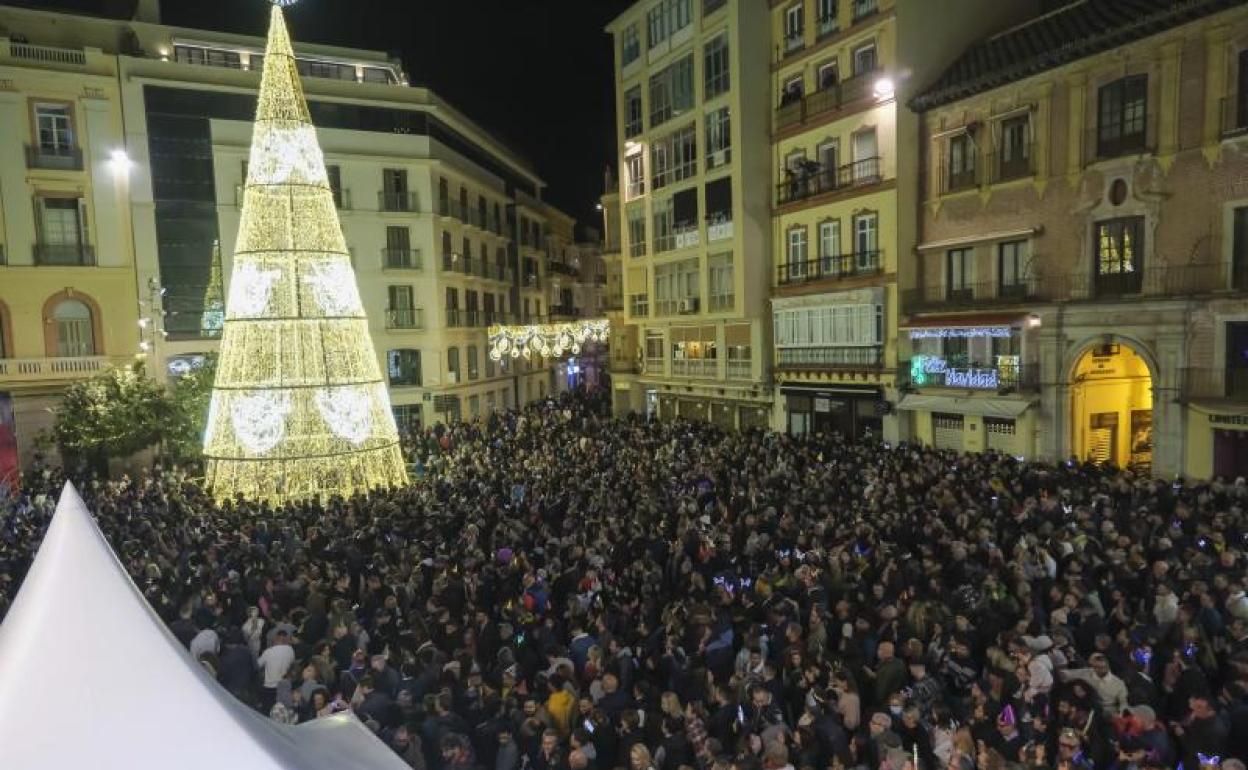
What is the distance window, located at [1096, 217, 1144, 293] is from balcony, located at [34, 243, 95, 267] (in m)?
33.5

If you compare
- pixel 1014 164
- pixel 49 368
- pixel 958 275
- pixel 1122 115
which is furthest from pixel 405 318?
pixel 1122 115

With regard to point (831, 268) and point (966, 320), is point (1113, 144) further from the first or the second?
point (831, 268)

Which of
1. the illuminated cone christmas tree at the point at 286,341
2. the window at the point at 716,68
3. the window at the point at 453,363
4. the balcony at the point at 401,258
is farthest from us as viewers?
the window at the point at 453,363

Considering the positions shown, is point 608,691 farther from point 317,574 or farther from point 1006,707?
point 317,574

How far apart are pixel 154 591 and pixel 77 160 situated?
2520cm

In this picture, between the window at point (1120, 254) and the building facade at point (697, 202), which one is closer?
the window at point (1120, 254)

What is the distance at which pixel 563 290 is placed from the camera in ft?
197

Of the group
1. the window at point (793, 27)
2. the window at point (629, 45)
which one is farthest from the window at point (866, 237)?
the window at point (629, 45)

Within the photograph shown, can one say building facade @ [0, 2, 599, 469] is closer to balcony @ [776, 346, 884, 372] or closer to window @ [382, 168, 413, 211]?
window @ [382, 168, 413, 211]

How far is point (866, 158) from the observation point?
25.7 m

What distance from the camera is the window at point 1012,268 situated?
2239 cm

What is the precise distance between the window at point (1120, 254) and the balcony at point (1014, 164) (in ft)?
A: 8.42

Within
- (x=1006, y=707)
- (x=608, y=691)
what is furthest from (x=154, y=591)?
(x=1006, y=707)

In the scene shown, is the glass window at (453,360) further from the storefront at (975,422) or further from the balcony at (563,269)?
the storefront at (975,422)
